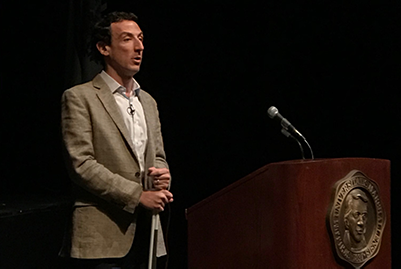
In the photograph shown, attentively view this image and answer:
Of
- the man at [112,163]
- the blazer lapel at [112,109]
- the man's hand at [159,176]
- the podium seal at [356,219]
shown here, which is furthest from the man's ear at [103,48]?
the podium seal at [356,219]

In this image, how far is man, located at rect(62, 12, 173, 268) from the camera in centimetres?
204

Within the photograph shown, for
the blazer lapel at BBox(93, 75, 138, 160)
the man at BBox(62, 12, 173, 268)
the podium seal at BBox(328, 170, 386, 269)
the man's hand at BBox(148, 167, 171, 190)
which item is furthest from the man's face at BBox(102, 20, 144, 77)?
the podium seal at BBox(328, 170, 386, 269)

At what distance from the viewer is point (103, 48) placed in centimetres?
224

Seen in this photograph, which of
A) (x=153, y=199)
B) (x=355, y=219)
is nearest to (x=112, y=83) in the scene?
(x=153, y=199)

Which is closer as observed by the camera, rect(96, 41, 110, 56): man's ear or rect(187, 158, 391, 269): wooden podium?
rect(187, 158, 391, 269): wooden podium

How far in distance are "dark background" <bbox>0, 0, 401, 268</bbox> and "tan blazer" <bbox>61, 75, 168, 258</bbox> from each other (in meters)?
1.37

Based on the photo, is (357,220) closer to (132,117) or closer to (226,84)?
(132,117)

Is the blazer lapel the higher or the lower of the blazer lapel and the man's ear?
the lower

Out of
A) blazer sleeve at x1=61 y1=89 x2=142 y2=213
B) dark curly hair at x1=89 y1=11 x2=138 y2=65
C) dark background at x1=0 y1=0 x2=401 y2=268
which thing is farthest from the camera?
dark background at x1=0 y1=0 x2=401 y2=268

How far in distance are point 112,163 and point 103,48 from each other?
1.48ft

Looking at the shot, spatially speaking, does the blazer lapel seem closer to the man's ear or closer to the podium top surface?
the man's ear

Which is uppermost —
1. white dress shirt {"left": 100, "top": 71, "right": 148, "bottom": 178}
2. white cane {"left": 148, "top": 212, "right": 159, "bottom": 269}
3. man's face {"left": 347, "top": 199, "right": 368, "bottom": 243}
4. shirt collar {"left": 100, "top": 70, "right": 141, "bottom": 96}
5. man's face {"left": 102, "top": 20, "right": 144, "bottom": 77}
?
man's face {"left": 102, "top": 20, "right": 144, "bottom": 77}

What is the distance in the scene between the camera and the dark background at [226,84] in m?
3.43

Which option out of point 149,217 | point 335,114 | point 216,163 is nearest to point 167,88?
point 216,163
